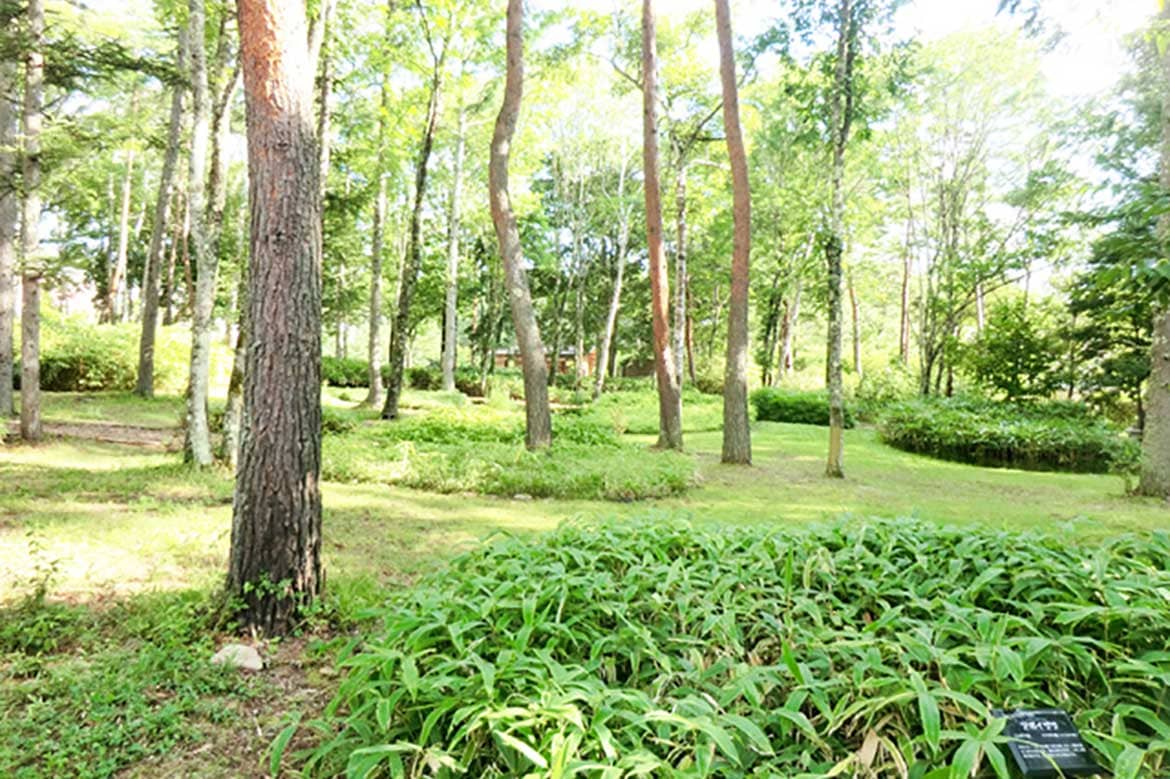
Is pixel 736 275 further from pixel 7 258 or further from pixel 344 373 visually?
pixel 344 373

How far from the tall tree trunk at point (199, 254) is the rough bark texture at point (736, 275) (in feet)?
23.2

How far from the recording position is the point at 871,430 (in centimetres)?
1616

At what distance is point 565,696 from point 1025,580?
195 cm

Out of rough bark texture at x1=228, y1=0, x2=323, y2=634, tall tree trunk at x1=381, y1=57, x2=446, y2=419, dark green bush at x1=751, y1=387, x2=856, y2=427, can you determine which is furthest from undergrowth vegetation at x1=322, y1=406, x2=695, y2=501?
dark green bush at x1=751, y1=387, x2=856, y2=427

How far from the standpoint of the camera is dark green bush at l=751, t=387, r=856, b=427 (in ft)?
55.7

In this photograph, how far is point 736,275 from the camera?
31.1 ft

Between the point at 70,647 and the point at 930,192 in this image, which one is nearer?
the point at 70,647

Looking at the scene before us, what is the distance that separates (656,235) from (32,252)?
30.5 feet

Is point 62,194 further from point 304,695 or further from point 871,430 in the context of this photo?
point 871,430

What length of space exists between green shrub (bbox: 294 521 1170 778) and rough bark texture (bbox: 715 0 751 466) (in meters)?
6.65

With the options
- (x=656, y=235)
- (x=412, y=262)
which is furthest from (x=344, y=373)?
(x=656, y=235)

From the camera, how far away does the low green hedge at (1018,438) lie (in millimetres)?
10734

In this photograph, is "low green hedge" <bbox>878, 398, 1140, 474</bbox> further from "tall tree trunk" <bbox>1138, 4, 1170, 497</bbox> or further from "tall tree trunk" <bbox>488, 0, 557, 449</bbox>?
"tall tree trunk" <bbox>488, 0, 557, 449</bbox>

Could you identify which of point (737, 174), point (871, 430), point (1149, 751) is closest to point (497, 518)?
point (1149, 751)
